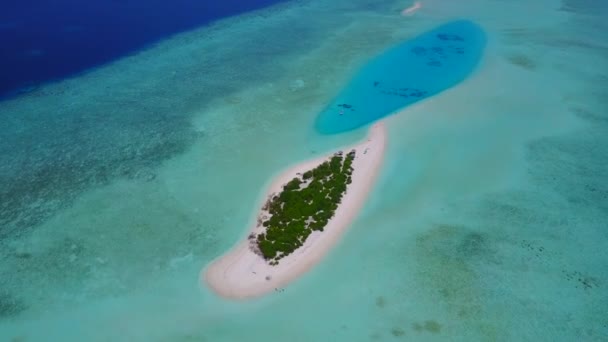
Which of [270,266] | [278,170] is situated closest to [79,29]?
[278,170]

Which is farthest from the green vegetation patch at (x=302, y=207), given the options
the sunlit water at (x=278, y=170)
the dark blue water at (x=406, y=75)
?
the dark blue water at (x=406, y=75)

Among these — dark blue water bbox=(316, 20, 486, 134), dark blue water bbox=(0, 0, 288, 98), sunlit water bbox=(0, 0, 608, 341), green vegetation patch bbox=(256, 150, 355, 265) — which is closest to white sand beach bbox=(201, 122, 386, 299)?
green vegetation patch bbox=(256, 150, 355, 265)

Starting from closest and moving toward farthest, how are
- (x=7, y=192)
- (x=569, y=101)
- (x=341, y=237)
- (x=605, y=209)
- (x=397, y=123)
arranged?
1. (x=341, y=237)
2. (x=605, y=209)
3. (x=7, y=192)
4. (x=397, y=123)
5. (x=569, y=101)

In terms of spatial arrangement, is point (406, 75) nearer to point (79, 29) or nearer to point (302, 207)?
point (302, 207)

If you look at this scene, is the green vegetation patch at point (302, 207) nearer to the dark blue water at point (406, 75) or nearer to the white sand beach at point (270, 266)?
the white sand beach at point (270, 266)

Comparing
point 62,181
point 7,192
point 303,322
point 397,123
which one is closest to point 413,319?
point 303,322

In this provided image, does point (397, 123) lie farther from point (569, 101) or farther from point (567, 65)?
point (567, 65)

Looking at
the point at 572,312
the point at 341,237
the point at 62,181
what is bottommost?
the point at 572,312
